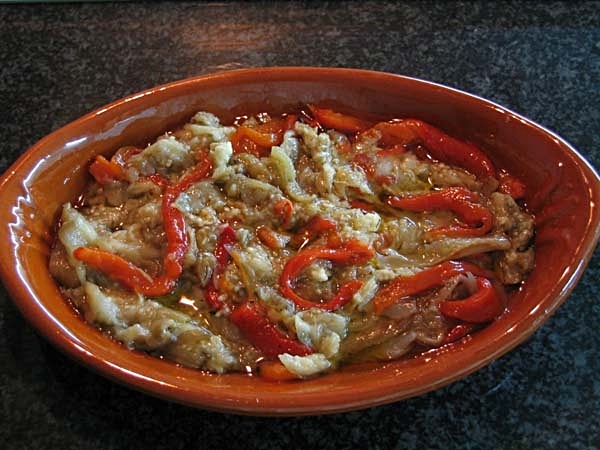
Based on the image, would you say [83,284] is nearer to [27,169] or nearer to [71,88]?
[27,169]

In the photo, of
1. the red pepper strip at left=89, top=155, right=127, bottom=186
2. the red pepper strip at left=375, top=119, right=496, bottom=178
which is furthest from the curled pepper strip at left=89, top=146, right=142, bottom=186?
the red pepper strip at left=375, top=119, right=496, bottom=178

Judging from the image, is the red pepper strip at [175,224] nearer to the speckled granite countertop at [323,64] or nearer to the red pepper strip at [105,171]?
the red pepper strip at [105,171]

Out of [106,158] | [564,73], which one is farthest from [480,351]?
[564,73]

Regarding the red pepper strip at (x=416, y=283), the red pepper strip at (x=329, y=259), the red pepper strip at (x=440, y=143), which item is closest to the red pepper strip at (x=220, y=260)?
the red pepper strip at (x=329, y=259)

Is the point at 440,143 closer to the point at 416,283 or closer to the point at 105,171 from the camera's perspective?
the point at 416,283

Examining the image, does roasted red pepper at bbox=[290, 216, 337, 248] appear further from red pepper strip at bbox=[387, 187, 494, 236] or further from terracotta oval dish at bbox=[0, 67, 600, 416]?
terracotta oval dish at bbox=[0, 67, 600, 416]

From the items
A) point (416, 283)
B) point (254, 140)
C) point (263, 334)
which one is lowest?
point (263, 334)

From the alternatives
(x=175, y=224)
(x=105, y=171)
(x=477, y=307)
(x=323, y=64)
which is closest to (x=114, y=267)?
(x=175, y=224)
